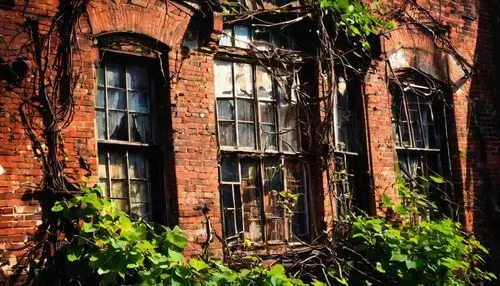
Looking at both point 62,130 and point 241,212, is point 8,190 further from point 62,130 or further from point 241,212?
point 241,212

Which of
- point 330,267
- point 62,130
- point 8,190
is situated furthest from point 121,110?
point 330,267

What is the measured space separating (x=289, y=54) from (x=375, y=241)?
272 cm

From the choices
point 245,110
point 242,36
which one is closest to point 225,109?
point 245,110

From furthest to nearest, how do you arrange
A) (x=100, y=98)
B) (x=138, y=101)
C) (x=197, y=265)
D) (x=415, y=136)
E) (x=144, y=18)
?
(x=415, y=136), (x=138, y=101), (x=144, y=18), (x=100, y=98), (x=197, y=265)

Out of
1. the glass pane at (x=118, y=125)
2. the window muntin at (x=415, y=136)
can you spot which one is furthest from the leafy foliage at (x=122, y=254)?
the window muntin at (x=415, y=136)

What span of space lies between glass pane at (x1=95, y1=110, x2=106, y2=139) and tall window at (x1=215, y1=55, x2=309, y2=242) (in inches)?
59.3

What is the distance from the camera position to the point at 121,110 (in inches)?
320

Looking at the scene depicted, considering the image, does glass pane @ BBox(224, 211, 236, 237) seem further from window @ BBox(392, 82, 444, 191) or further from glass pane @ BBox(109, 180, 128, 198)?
window @ BBox(392, 82, 444, 191)

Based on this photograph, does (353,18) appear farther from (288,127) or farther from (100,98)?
(100,98)

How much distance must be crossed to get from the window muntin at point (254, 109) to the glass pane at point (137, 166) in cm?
106

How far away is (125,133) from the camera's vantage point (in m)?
8.11

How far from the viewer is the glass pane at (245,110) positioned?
29.8 feet

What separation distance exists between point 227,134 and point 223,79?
2.32 feet

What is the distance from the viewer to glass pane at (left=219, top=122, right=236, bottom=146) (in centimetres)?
885
